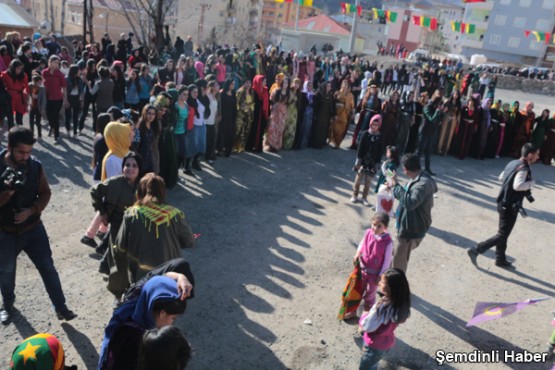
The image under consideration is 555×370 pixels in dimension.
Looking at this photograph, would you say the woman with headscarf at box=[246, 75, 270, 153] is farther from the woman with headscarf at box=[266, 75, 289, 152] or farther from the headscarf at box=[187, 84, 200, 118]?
the headscarf at box=[187, 84, 200, 118]

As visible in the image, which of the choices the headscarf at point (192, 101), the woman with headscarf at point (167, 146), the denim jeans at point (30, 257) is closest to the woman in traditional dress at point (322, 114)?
the headscarf at point (192, 101)

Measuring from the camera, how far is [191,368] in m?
4.09

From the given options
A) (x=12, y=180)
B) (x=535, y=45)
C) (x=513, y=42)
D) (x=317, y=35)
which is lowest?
(x=12, y=180)

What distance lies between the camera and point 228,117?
973 cm

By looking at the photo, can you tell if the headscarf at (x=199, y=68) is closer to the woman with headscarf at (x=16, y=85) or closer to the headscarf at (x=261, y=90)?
the headscarf at (x=261, y=90)

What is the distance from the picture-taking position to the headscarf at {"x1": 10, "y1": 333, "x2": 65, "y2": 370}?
252cm

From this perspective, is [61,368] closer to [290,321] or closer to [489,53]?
[290,321]

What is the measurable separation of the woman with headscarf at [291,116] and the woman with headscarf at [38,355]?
8.89m

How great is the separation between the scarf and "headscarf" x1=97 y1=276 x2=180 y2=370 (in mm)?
1079

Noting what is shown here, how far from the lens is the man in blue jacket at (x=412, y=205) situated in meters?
4.99

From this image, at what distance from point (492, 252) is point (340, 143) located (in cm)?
568

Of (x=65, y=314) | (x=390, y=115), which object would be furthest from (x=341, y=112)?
(x=65, y=314)

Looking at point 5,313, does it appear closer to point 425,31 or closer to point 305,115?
point 305,115

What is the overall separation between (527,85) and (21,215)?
4207cm
